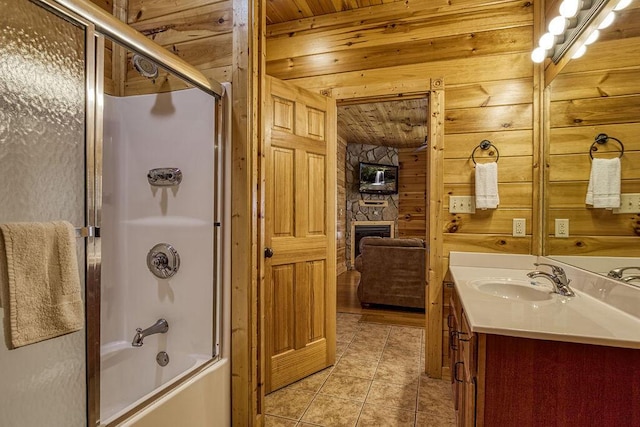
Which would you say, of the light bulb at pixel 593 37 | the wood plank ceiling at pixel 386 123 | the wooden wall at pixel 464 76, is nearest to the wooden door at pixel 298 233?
the wooden wall at pixel 464 76

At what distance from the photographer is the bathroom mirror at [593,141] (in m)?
1.30

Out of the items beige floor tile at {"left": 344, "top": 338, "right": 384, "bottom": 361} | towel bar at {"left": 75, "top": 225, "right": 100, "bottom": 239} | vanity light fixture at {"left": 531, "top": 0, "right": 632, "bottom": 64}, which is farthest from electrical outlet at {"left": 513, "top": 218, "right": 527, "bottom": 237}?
towel bar at {"left": 75, "top": 225, "right": 100, "bottom": 239}

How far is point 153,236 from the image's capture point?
1848mm

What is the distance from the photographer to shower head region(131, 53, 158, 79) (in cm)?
169

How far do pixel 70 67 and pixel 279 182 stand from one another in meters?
1.29

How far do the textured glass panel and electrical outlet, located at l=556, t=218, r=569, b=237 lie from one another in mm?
2339

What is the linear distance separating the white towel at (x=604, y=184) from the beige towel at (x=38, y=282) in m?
2.10

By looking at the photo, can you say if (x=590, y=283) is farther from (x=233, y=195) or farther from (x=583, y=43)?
(x=233, y=195)

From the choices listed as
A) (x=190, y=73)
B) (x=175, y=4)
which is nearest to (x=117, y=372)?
(x=190, y=73)

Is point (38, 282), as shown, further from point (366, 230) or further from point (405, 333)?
point (366, 230)

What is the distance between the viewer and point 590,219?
5.26 ft

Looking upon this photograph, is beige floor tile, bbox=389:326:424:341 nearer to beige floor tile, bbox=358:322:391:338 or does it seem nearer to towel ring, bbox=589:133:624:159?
beige floor tile, bbox=358:322:391:338

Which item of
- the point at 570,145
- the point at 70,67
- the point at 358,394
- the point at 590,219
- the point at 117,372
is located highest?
the point at 70,67

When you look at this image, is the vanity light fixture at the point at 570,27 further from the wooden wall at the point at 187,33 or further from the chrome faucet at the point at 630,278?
the wooden wall at the point at 187,33
